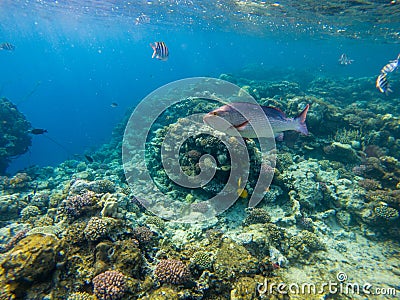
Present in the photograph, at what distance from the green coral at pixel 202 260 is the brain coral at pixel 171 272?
26cm

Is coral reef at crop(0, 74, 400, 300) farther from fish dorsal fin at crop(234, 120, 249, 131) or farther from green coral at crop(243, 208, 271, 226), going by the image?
fish dorsal fin at crop(234, 120, 249, 131)

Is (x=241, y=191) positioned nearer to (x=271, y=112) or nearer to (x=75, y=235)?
(x=271, y=112)

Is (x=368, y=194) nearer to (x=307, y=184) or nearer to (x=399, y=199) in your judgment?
(x=399, y=199)

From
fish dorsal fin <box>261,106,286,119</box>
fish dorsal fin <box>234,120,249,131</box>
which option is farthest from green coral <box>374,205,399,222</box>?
fish dorsal fin <box>234,120,249,131</box>

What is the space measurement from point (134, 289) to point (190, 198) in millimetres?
2779

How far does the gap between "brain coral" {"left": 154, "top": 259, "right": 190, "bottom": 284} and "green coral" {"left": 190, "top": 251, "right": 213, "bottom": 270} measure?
26 centimetres

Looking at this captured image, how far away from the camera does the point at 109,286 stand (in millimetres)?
2723

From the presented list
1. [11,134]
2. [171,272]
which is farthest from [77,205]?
[11,134]

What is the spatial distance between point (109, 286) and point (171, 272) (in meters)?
0.82

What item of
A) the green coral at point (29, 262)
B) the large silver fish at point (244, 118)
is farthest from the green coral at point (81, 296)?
the large silver fish at point (244, 118)

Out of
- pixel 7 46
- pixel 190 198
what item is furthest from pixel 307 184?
pixel 7 46

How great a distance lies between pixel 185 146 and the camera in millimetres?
6137

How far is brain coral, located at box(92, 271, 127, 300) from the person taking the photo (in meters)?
2.71

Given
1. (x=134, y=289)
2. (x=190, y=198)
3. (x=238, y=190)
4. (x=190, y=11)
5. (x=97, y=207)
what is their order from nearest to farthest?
(x=134, y=289) → (x=97, y=207) → (x=238, y=190) → (x=190, y=198) → (x=190, y=11)
